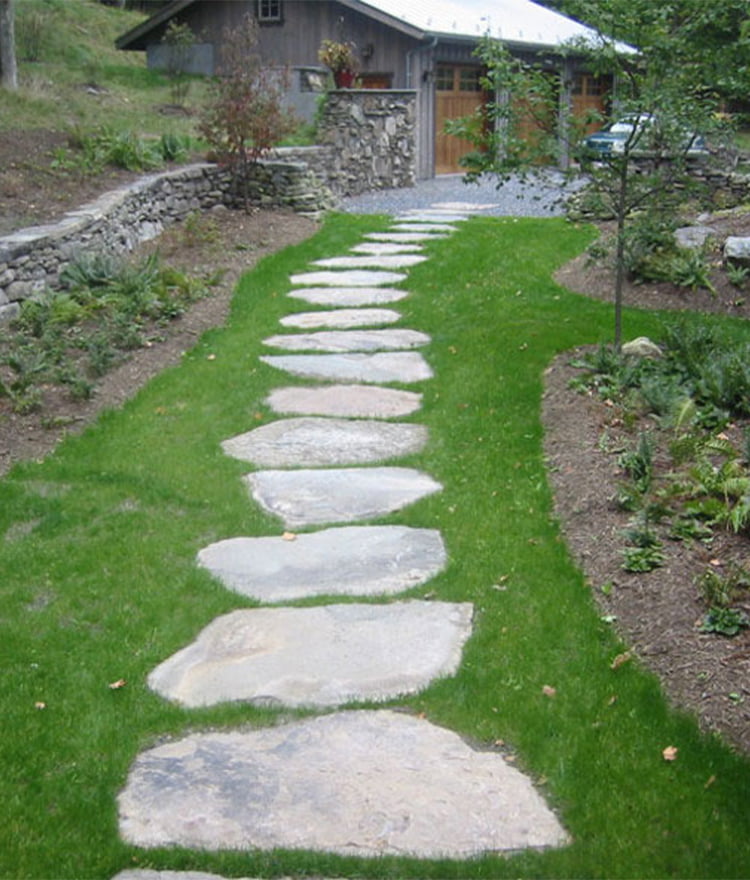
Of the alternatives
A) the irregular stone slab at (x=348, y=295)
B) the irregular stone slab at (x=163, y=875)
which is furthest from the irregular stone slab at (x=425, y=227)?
the irregular stone slab at (x=163, y=875)

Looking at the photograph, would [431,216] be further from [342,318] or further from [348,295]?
[342,318]

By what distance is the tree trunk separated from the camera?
16.3 meters

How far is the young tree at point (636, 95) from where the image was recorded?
6586mm

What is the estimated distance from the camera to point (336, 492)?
574 centimetres

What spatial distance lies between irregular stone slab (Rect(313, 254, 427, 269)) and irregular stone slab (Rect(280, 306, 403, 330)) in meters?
1.95

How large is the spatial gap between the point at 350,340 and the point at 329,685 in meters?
5.24

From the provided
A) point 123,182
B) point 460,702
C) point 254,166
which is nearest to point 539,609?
point 460,702

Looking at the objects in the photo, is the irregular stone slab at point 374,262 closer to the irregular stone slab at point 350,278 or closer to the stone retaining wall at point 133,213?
the irregular stone slab at point 350,278

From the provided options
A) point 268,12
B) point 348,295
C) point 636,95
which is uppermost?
point 268,12

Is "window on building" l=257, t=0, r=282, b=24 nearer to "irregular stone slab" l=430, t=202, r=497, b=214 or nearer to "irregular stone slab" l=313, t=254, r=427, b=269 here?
"irregular stone slab" l=430, t=202, r=497, b=214

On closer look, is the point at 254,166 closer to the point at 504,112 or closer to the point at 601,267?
the point at 601,267

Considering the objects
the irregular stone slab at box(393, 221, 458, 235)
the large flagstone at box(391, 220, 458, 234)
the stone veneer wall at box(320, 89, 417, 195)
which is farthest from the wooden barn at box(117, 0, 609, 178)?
the irregular stone slab at box(393, 221, 458, 235)

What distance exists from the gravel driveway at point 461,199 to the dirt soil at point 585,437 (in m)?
3.98

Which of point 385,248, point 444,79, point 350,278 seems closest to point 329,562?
point 350,278
